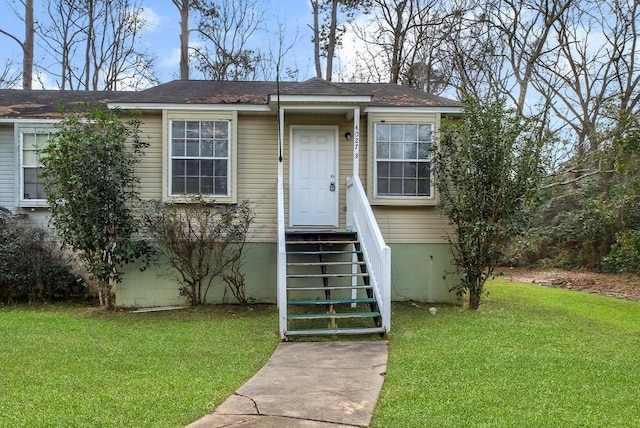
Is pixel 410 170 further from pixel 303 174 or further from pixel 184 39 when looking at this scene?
pixel 184 39

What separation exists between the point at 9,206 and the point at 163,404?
7770 mm

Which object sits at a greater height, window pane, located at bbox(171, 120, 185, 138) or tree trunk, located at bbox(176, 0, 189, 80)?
tree trunk, located at bbox(176, 0, 189, 80)

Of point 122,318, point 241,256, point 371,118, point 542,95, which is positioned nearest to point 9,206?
point 122,318

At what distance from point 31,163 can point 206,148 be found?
349cm

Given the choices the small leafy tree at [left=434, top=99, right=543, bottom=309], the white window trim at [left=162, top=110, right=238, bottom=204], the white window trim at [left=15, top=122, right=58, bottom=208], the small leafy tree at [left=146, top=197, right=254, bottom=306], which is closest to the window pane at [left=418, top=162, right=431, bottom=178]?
the small leafy tree at [left=434, top=99, right=543, bottom=309]

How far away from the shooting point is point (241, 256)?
9.61 metres

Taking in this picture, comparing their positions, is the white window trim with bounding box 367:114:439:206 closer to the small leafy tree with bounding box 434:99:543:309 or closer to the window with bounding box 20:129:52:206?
the small leafy tree with bounding box 434:99:543:309

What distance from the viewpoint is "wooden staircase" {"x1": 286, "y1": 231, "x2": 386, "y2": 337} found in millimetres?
7105

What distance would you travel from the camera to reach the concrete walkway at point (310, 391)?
3854 millimetres

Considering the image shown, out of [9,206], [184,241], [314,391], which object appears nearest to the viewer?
[314,391]

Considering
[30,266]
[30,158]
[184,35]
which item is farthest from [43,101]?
[184,35]

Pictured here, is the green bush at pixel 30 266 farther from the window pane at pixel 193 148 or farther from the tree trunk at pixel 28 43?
the tree trunk at pixel 28 43

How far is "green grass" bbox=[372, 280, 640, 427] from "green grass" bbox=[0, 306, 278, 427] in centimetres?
158

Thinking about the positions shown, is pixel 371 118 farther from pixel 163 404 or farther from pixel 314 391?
pixel 163 404
